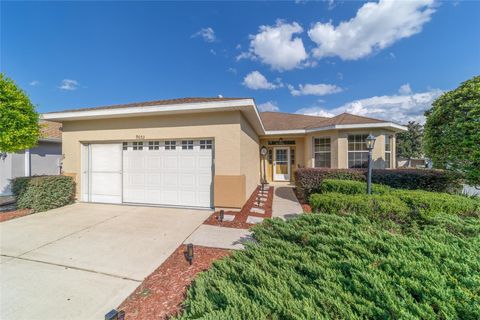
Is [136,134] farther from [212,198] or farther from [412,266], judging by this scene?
[412,266]

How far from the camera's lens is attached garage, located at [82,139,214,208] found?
6508mm

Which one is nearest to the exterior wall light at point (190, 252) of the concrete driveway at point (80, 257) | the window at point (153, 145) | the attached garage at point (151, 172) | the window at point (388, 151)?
the concrete driveway at point (80, 257)

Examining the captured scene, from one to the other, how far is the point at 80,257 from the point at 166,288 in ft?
6.78

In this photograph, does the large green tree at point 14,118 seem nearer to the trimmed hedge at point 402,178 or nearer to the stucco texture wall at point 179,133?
the stucco texture wall at point 179,133

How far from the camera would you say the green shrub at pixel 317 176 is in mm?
6871

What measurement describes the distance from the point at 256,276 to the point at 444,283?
1.64 metres

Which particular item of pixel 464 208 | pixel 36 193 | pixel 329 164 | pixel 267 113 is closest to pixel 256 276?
pixel 464 208

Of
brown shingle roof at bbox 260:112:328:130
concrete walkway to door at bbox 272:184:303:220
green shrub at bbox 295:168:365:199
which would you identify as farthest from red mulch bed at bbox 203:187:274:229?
brown shingle roof at bbox 260:112:328:130

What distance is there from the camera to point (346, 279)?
1.87 m

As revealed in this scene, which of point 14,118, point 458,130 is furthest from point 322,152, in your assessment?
point 14,118

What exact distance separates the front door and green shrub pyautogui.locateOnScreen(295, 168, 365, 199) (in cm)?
474

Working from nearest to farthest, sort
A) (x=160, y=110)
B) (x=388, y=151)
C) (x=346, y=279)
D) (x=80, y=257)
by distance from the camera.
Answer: (x=346, y=279) → (x=80, y=257) → (x=160, y=110) → (x=388, y=151)

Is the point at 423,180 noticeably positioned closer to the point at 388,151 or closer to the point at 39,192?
the point at 388,151

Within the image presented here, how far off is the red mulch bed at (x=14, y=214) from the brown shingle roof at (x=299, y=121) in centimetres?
1140
